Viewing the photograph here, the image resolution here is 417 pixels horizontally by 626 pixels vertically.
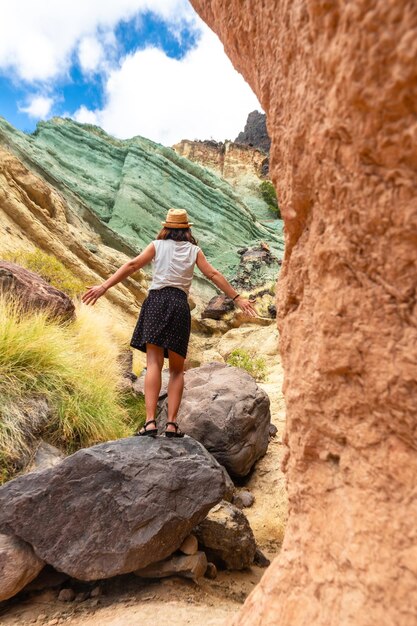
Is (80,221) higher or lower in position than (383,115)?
higher

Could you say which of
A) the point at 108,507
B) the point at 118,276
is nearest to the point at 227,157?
the point at 118,276

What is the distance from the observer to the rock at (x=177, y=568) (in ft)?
10.5

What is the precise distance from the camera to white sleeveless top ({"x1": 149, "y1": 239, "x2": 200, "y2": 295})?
12.2 ft

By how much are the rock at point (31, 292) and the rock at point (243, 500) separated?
347 centimetres

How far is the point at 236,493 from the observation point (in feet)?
17.1

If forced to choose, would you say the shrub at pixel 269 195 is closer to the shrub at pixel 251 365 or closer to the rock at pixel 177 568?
the shrub at pixel 251 365

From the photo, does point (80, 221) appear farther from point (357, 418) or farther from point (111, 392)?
point (357, 418)

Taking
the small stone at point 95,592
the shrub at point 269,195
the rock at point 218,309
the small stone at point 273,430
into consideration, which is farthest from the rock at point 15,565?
the shrub at point 269,195

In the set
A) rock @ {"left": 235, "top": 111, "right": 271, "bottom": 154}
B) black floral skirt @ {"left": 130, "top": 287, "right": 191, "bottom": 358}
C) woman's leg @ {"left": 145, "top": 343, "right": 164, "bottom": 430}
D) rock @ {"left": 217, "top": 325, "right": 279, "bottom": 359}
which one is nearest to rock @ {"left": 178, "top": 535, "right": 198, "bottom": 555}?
woman's leg @ {"left": 145, "top": 343, "right": 164, "bottom": 430}

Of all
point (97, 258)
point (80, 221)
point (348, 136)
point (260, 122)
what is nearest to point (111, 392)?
point (348, 136)

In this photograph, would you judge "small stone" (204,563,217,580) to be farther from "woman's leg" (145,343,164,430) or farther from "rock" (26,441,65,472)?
"rock" (26,441,65,472)

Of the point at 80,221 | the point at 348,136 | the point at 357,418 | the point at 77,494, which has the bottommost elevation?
the point at 77,494

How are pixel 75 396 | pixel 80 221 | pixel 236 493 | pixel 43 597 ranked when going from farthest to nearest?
pixel 80 221 < pixel 236 493 < pixel 75 396 < pixel 43 597

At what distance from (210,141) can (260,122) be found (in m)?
9.32
